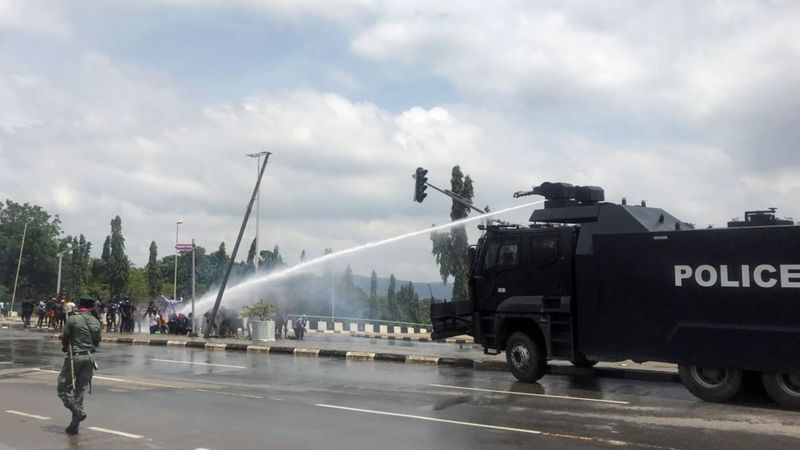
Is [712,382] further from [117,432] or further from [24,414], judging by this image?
[24,414]

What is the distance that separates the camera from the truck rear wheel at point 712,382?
35.5 feet

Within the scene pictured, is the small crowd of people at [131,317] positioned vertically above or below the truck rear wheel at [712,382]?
above

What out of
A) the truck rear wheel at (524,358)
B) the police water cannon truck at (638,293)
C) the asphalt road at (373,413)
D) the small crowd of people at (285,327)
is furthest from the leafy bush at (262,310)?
the truck rear wheel at (524,358)

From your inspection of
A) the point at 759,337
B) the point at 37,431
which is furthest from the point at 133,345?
the point at 759,337

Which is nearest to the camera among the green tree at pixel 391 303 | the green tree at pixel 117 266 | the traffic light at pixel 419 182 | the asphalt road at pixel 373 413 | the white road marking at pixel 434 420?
the asphalt road at pixel 373 413

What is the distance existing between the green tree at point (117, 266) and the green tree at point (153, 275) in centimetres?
383

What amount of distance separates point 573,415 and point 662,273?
10.6 ft

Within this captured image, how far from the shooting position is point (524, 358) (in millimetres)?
13508

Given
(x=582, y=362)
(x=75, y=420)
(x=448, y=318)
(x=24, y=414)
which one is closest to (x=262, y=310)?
(x=448, y=318)

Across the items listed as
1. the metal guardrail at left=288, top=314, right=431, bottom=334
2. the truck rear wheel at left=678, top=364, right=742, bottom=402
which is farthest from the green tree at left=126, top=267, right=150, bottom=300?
the truck rear wheel at left=678, top=364, right=742, bottom=402

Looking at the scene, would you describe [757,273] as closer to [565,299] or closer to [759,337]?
[759,337]

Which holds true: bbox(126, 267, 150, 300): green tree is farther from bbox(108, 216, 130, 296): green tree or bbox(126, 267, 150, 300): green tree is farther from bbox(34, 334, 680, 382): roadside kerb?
bbox(34, 334, 680, 382): roadside kerb

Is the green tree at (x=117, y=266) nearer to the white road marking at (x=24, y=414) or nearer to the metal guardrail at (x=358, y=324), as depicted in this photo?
the metal guardrail at (x=358, y=324)

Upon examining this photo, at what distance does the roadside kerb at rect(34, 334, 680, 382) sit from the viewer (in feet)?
47.5
